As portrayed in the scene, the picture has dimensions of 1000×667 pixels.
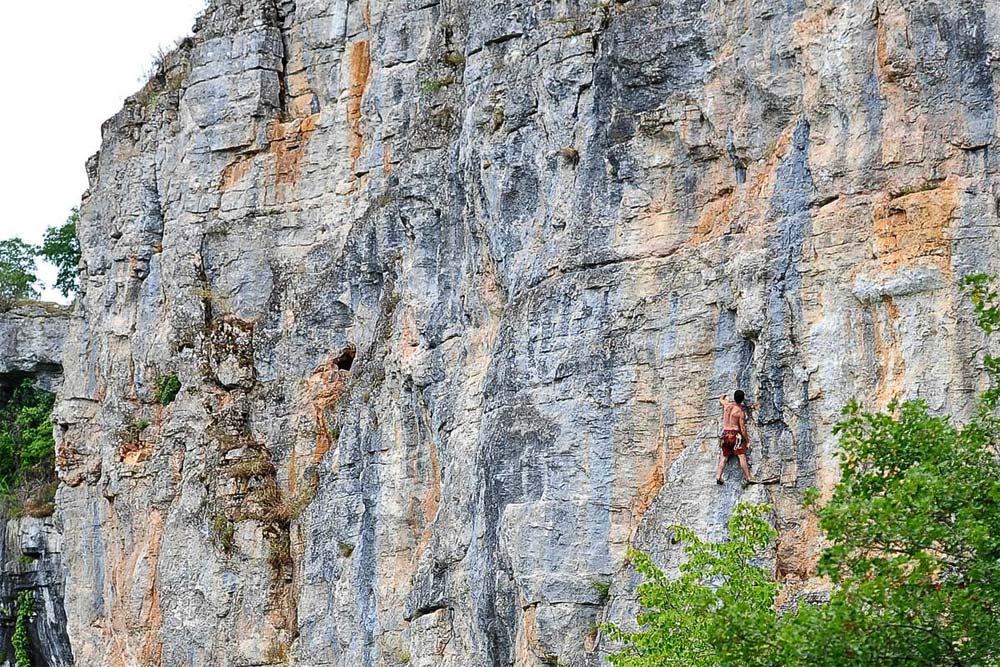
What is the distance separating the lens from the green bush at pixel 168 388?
33312 millimetres

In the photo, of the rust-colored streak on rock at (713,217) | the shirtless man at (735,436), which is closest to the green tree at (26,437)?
the rust-colored streak on rock at (713,217)

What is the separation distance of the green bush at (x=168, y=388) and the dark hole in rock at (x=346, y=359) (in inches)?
156

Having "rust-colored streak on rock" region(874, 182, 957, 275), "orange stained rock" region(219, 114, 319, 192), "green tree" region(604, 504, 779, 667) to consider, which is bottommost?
"green tree" region(604, 504, 779, 667)

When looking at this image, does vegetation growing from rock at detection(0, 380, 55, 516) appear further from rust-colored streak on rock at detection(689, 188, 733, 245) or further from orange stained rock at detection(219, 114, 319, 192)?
rust-colored streak on rock at detection(689, 188, 733, 245)

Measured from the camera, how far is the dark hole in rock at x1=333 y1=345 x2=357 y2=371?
30.3 m

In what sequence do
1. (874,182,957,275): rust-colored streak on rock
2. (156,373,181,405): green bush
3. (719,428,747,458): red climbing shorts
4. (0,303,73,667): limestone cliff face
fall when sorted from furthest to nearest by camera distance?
(0,303,73,667): limestone cliff face < (156,373,181,405): green bush < (719,428,747,458): red climbing shorts < (874,182,957,275): rust-colored streak on rock

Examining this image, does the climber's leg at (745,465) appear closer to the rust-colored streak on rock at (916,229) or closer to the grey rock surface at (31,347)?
the rust-colored streak on rock at (916,229)

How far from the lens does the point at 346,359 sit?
30469 millimetres

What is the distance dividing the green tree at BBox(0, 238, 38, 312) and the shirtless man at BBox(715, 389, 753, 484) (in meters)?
27.0

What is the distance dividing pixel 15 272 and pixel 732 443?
Answer: 30.6m

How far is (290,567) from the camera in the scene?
30.1 m

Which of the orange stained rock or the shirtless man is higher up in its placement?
the orange stained rock

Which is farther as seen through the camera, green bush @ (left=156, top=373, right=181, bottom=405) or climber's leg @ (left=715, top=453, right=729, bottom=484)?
green bush @ (left=156, top=373, right=181, bottom=405)

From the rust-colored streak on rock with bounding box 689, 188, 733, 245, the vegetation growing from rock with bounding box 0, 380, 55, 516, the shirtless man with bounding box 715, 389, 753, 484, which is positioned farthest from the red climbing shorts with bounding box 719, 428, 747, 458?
the vegetation growing from rock with bounding box 0, 380, 55, 516
